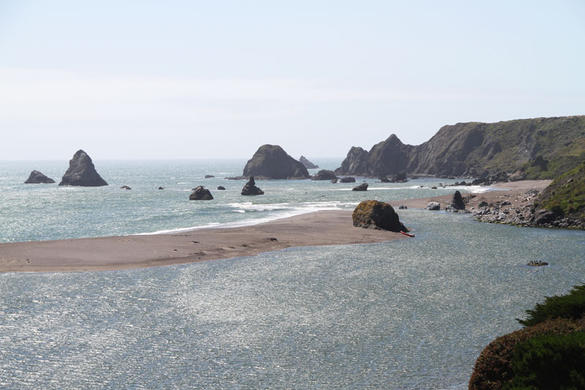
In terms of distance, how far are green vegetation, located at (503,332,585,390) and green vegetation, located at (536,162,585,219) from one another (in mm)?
67013

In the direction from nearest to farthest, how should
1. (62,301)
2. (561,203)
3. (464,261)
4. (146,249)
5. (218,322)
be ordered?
(218,322)
(62,301)
(464,261)
(146,249)
(561,203)

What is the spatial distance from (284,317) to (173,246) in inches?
1165

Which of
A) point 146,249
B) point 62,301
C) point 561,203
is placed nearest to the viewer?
point 62,301

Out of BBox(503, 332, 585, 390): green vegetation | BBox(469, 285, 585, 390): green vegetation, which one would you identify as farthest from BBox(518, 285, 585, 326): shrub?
BBox(503, 332, 585, 390): green vegetation

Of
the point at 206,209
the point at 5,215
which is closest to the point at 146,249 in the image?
the point at 206,209

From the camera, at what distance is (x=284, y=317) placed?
3350 cm

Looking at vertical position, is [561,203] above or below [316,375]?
above

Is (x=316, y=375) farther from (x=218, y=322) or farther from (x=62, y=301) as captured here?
(x=62, y=301)

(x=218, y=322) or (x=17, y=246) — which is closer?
(x=218, y=322)

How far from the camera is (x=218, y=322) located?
107 ft

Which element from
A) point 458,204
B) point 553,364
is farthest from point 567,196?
point 553,364

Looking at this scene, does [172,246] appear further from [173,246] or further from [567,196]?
[567,196]

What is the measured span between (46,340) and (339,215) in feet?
221

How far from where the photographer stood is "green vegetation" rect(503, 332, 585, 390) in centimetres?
1620
